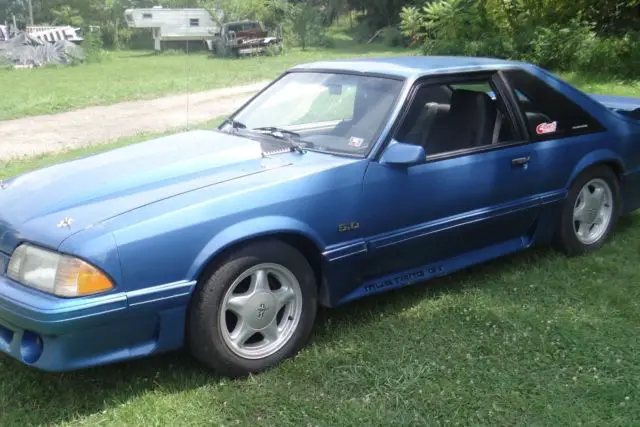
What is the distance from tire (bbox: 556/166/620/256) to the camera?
458 centimetres

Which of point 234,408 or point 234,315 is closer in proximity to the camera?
point 234,408

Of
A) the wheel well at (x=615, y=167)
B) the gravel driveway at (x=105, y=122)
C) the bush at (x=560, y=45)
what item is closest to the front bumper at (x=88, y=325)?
the wheel well at (x=615, y=167)

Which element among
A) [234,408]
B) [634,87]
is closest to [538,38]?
[634,87]

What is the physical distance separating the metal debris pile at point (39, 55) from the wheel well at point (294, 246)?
31828 millimetres

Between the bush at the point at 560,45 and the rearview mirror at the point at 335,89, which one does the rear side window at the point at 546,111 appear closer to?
the rearview mirror at the point at 335,89

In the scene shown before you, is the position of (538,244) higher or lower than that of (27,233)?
lower

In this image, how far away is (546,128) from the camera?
4.39 meters

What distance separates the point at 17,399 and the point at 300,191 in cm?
162

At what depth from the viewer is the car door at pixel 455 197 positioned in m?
3.63

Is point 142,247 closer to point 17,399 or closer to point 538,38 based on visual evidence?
point 17,399

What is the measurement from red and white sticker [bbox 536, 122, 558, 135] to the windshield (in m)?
1.07

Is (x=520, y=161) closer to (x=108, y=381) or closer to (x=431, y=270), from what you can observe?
(x=431, y=270)

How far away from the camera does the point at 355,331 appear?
12.1 feet

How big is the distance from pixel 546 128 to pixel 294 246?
2.00 metres
